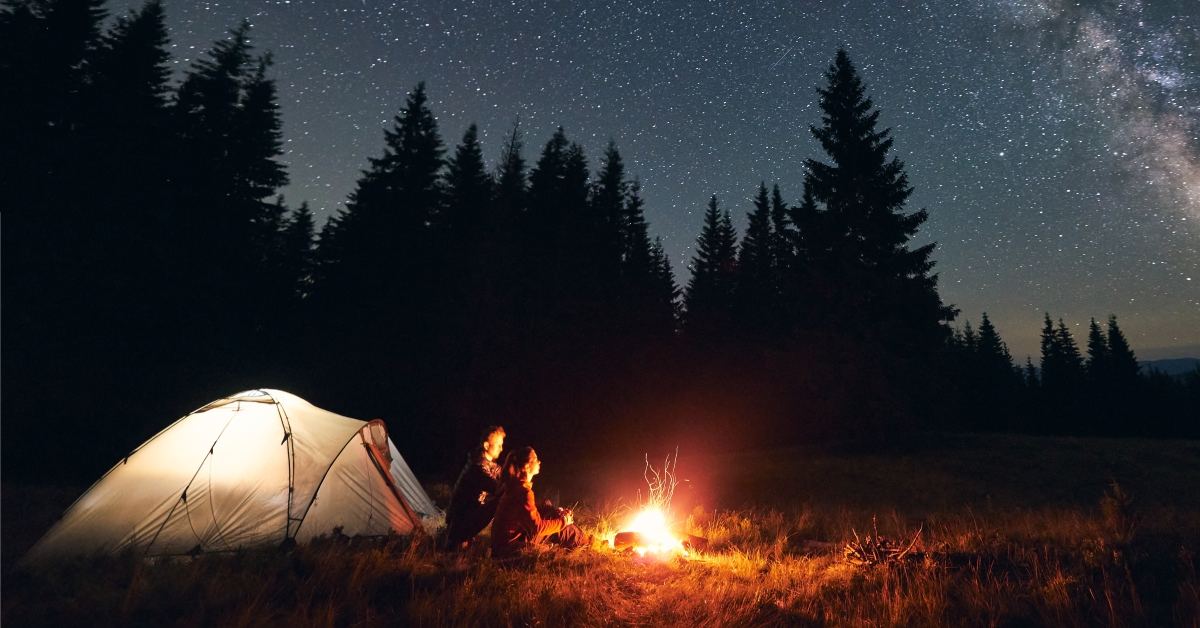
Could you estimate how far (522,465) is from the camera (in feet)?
22.1

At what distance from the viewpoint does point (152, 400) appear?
18906 mm

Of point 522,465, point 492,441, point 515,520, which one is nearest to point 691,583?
point 515,520

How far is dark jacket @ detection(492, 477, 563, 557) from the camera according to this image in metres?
6.59

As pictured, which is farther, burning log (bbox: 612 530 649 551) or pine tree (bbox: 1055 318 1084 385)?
pine tree (bbox: 1055 318 1084 385)

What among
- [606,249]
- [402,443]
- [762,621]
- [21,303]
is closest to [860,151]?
[606,249]

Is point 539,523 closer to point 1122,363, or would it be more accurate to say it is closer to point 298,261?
point 298,261

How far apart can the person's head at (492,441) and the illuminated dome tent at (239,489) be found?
5.98 feet

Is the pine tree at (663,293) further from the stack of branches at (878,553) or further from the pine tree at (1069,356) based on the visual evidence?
the pine tree at (1069,356)

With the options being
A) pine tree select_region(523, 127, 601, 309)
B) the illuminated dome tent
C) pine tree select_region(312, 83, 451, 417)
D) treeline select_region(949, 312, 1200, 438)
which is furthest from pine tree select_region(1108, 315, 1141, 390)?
the illuminated dome tent

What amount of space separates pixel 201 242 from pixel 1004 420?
229 ft

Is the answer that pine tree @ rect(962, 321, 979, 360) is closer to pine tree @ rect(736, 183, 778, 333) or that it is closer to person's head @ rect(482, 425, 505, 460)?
pine tree @ rect(736, 183, 778, 333)

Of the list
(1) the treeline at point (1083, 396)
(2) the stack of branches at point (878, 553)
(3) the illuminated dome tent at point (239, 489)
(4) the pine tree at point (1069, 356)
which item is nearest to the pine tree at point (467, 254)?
(3) the illuminated dome tent at point (239, 489)

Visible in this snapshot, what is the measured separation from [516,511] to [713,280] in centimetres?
3825

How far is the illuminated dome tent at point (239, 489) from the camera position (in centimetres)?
652
